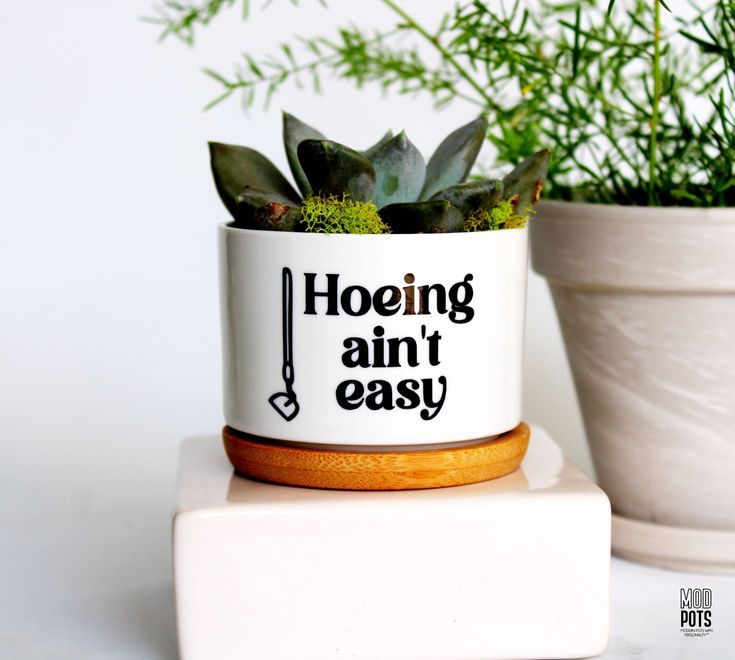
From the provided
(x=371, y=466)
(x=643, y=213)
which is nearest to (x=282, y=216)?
(x=371, y=466)

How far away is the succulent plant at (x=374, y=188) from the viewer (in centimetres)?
57

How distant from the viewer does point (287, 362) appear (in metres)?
0.58

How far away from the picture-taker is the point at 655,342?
2.30ft

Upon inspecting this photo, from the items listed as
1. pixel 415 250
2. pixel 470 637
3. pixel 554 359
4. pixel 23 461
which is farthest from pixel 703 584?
pixel 23 461

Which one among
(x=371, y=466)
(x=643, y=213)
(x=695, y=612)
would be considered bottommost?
(x=695, y=612)

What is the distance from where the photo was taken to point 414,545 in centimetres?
57

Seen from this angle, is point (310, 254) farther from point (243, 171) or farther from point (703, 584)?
point (703, 584)

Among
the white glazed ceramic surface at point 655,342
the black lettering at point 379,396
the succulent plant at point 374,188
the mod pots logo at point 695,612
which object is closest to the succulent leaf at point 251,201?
the succulent plant at point 374,188

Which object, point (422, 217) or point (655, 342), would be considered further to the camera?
point (655, 342)

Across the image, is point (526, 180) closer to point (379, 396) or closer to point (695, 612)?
point (379, 396)

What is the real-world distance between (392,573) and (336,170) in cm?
20

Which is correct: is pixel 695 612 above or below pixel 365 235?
below

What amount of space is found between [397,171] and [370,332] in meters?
0.08

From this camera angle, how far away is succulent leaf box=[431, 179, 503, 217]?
0.57 meters
